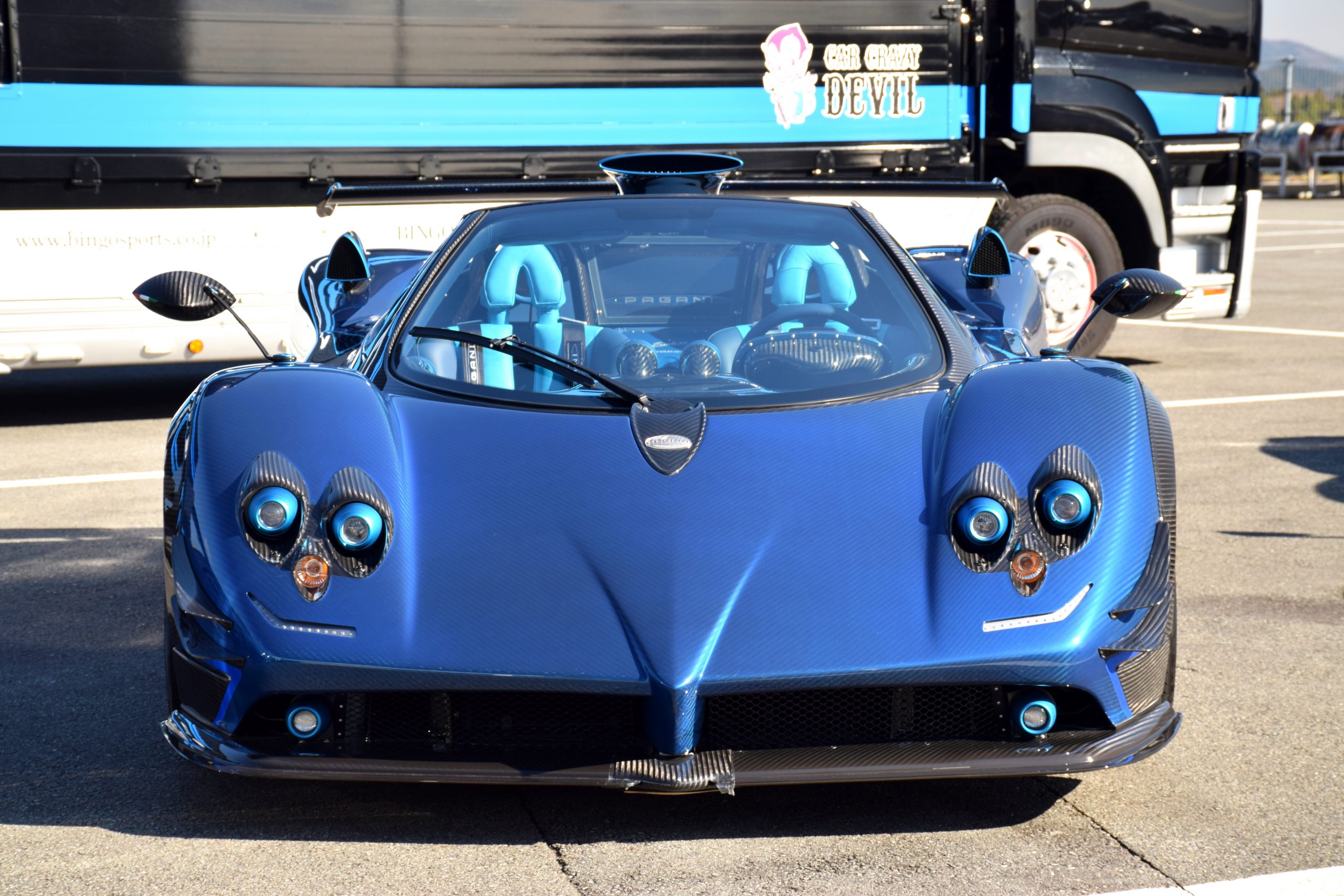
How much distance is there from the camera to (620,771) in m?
2.57

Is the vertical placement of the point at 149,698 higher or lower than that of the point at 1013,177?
lower

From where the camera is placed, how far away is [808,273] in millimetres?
4066

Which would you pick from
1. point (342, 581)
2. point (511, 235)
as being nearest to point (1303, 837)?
point (342, 581)

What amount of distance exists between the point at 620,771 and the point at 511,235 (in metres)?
1.88

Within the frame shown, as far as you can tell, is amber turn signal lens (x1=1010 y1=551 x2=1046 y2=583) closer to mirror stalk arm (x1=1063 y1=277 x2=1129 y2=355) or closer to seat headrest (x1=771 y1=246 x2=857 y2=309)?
mirror stalk arm (x1=1063 y1=277 x2=1129 y2=355)

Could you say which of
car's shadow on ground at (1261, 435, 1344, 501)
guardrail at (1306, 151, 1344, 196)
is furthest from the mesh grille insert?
guardrail at (1306, 151, 1344, 196)

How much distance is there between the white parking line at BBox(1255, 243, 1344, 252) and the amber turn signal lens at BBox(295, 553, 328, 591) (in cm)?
1924

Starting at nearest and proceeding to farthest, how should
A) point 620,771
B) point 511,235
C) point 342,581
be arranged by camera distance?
point 620,771, point 342,581, point 511,235

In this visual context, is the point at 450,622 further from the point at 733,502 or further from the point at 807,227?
the point at 807,227

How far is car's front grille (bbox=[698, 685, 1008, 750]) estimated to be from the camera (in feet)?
8.75

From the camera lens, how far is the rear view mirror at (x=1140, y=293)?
3871 mm

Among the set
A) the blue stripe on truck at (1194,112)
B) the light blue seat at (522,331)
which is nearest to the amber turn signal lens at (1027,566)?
the light blue seat at (522,331)

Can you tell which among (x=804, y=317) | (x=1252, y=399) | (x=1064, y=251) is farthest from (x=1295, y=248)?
(x=804, y=317)

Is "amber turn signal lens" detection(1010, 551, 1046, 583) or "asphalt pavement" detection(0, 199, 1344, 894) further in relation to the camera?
"amber turn signal lens" detection(1010, 551, 1046, 583)
